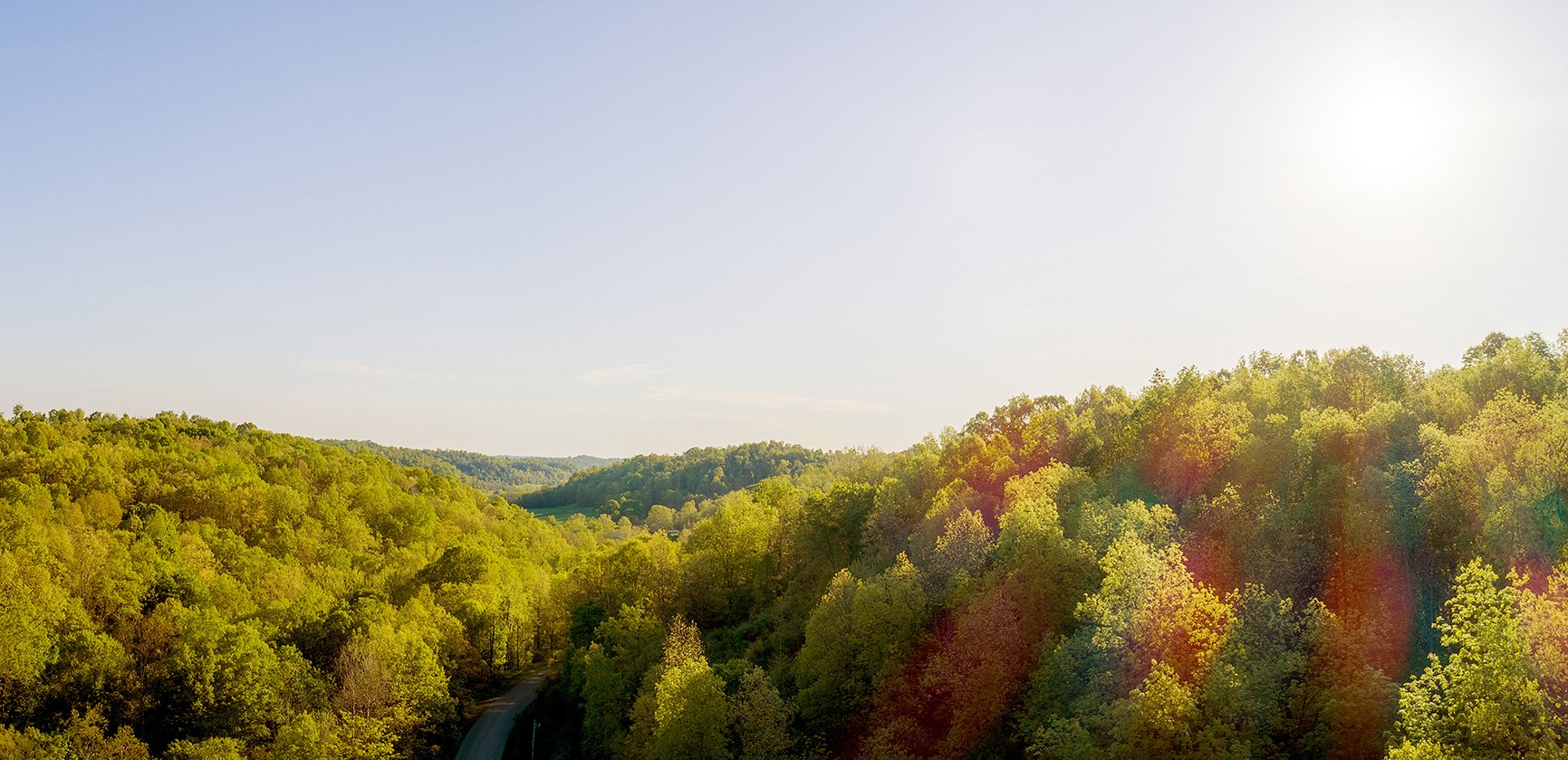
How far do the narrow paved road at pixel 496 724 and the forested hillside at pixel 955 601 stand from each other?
219cm

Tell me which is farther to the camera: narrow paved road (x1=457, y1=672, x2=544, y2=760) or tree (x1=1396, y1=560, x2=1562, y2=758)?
narrow paved road (x1=457, y1=672, x2=544, y2=760)

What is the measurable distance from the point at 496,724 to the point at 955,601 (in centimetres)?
3881

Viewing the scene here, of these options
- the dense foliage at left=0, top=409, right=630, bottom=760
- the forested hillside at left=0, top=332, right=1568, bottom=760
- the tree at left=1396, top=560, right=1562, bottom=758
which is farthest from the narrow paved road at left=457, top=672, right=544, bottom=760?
the tree at left=1396, top=560, right=1562, bottom=758

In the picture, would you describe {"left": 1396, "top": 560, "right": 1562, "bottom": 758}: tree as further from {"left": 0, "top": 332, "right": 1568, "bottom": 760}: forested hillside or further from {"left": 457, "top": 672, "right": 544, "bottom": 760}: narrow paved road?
{"left": 457, "top": 672, "right": 544, "bottom": 760}: narrow paved road

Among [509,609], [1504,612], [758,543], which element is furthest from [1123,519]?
[509,609]

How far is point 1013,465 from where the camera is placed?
2486 inches

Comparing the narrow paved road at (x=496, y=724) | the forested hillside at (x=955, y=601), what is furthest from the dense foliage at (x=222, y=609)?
the narrow paved road at (x=496, y=724)

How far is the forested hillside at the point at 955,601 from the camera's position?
2744 centimetres

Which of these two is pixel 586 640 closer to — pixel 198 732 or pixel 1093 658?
pixel 198 732

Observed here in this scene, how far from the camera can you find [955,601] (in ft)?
137

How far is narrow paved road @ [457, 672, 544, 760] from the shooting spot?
2096 inches

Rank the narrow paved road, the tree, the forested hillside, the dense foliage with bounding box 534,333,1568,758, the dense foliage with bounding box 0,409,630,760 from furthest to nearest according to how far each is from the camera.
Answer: the narrow paved road
the dense foliage with bounding box 0,409,630,760
the forested hillside
the dense foliage with bounding box 534,333,1568,758
the tree

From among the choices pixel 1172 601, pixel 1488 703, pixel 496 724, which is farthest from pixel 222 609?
pixel 1488 703

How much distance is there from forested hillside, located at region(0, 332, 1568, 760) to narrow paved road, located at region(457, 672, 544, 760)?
7.17ft
